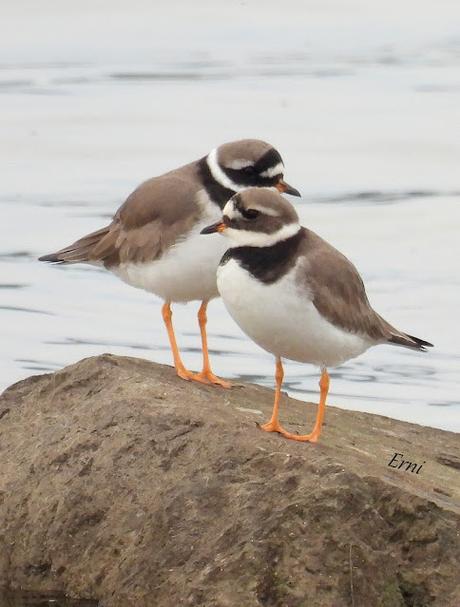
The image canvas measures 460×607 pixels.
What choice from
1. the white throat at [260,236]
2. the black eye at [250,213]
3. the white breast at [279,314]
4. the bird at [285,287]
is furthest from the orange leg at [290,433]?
the black eye at [250,213]

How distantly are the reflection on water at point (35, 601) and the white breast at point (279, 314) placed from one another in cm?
166

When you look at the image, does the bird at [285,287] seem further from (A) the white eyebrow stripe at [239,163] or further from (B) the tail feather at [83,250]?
(B) the tail feather at [83,250]

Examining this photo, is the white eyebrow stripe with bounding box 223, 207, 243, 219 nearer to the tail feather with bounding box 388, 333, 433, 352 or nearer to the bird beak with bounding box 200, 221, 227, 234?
the bird beak with bounding box 200, 221, 227, 234

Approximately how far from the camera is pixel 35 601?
9031 millimetres

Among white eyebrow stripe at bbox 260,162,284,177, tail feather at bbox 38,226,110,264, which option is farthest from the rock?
tail feather at bbox 38,226,110,264

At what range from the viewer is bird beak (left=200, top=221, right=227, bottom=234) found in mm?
9539

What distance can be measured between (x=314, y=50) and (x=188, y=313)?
14141mm

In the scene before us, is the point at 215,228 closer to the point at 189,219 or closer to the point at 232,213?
the point at 232,213

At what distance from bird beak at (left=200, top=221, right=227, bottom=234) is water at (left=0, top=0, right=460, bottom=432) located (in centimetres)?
459

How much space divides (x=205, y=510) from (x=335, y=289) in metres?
1.52

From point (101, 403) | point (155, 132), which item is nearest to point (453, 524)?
point (101, 403)

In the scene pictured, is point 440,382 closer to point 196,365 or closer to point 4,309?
point 196,365

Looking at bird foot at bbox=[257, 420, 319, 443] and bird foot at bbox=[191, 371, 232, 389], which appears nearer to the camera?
bird foot at bbox=[257, 420, 319, 443]

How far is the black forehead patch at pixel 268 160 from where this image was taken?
34.4 ft
